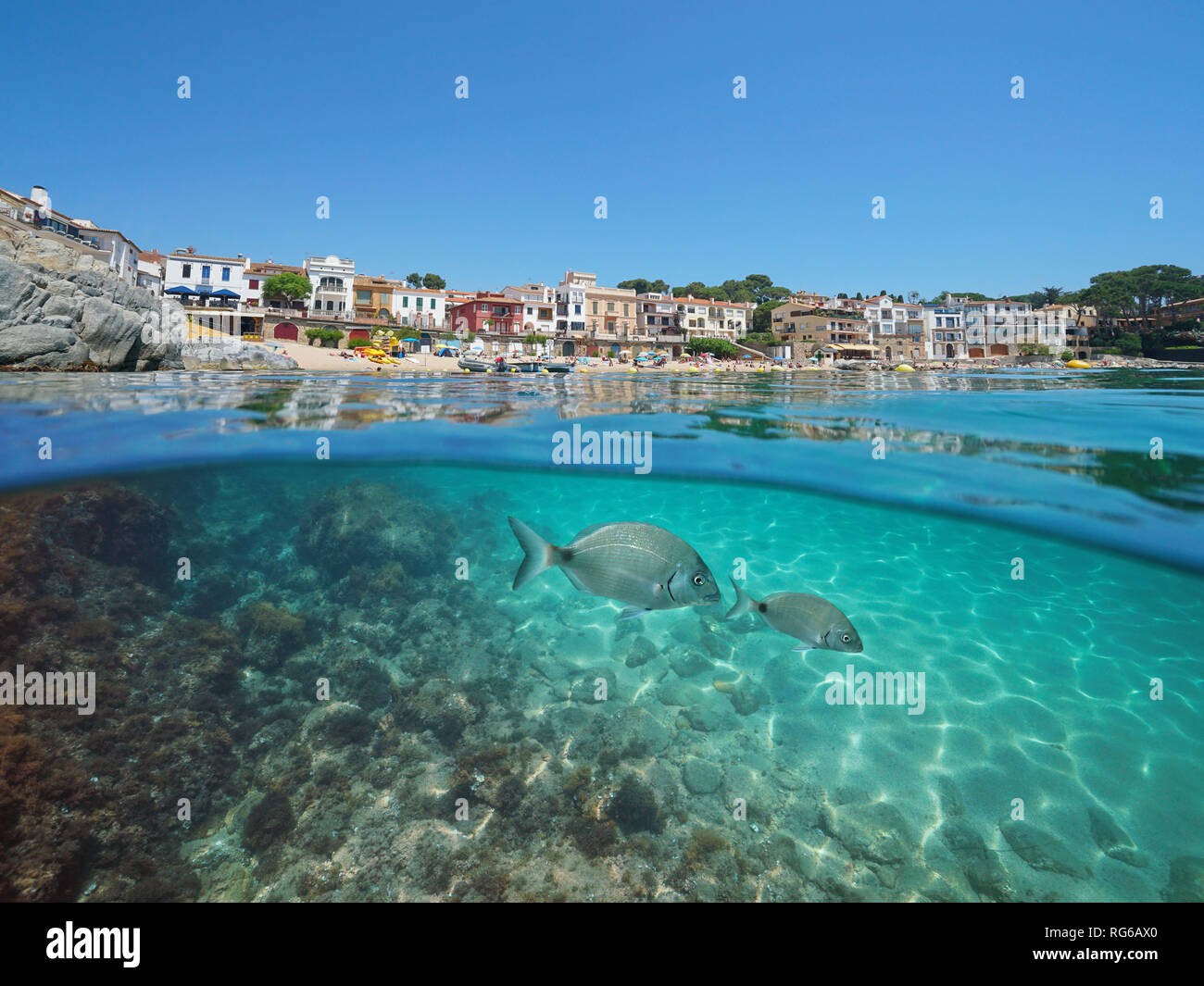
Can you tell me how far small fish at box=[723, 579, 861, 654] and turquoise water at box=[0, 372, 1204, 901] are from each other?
220 cm

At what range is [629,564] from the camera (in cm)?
306

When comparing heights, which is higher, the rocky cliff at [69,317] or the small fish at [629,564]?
the rocky cliff at [69,317]

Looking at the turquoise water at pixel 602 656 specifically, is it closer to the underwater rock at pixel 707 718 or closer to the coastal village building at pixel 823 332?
the underwater rock at pixel 707 718

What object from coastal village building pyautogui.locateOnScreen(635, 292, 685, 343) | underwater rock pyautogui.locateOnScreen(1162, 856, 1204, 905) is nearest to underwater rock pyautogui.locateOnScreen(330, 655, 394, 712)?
underwater rock pyautogui.locateOnScreen(1162, 856, 1204, 905)

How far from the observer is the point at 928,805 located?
5137 millimetres

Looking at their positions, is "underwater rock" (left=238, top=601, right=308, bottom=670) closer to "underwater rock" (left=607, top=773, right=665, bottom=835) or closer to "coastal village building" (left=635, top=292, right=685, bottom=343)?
"underwater rock" (left=607, top=773, right=665, bottom=835)

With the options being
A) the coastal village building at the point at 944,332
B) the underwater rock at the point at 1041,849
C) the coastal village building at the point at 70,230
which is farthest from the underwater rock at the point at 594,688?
the coastal village building at the point at 944,332

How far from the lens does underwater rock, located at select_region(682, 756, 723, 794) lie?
5.42 m

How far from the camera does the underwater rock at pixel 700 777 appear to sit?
5418mm

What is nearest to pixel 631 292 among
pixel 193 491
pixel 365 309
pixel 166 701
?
pixel 365 309

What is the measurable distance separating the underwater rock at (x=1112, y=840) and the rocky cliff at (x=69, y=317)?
78.2ft

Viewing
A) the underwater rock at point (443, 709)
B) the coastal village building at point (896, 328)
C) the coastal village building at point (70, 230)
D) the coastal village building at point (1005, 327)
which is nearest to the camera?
the underwater rock at point (443, 709)

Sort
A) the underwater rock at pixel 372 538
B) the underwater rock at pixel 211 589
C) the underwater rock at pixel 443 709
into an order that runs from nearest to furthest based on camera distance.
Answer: the underwater rock at pixel 443 709
the underwater rock at pixel 211 589
the underwater rock at pixel 372 538
